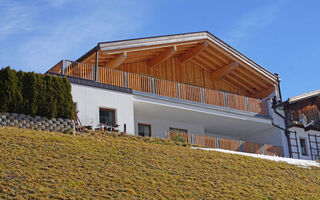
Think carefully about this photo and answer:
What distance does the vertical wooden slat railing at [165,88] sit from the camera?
25202 millimetres

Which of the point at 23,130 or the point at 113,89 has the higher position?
the point at 113,89

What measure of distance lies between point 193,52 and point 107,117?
26.1 ft

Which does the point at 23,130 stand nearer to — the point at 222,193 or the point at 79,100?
the point at 79,100

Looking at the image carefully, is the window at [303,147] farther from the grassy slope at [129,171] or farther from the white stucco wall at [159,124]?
the grassy slope at [129,171]

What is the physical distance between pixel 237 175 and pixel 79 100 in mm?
7503

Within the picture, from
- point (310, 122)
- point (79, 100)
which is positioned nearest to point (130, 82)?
point (79, 100)

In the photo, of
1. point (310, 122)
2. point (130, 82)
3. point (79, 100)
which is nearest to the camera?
point (79, 100)

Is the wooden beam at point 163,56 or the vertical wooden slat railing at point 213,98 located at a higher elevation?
the wooden beam at point 163,56

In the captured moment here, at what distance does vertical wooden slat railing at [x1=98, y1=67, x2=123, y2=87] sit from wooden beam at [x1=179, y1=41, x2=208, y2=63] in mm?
5828

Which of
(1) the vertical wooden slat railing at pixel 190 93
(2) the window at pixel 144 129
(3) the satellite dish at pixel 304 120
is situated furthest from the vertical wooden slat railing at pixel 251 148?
(2) the window at pixel 144 129

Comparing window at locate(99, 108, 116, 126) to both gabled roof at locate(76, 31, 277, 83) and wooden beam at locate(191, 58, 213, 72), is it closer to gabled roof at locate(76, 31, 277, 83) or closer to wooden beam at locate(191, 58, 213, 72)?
gabled roof at locate(76, 31, 277, 83)

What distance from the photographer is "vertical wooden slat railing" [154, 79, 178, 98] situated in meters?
25.2

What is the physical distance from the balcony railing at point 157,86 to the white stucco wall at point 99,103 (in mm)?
814

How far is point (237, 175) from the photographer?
18.8 metres
